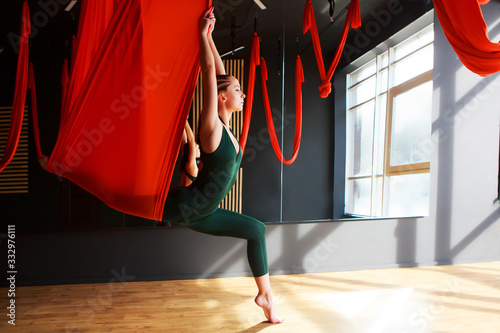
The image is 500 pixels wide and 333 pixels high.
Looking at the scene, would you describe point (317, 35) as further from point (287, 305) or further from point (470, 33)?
point (287, 305)

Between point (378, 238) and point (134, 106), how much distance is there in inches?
103

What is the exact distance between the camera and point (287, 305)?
90.4 inches

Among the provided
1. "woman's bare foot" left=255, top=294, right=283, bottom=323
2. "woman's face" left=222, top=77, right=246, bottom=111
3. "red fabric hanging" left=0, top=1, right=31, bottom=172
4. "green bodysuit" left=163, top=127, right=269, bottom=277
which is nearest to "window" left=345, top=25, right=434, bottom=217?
"woman's bare foot" left=255, top=294, right=283, bottom=323

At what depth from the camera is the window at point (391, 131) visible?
128 inches

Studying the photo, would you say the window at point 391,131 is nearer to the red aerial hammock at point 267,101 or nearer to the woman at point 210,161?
the red aerial hammock at point 267,101

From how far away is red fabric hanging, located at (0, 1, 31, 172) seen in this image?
2365mm

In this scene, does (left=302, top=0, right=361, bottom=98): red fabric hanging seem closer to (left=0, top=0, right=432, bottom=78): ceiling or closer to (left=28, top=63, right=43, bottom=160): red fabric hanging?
(left=0, top=0, right=432, bottom=78): ceiling

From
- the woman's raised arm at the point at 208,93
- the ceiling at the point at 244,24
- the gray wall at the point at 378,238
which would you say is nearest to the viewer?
the woman's raised arm at the point at 208,93

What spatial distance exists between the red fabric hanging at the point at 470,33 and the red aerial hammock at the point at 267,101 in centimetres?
128

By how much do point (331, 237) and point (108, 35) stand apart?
2463mm

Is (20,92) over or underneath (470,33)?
underneath

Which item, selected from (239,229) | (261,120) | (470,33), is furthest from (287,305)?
(470,33)

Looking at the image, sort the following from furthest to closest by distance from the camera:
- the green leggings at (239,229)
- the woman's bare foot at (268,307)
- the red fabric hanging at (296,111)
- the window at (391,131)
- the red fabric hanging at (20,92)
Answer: the window at (391,131) → the red fabric hanging at (296,111) → the red fabric hanging at (20,92) → the woman's bare foot at (268,307) → the green leggings at (239,229)

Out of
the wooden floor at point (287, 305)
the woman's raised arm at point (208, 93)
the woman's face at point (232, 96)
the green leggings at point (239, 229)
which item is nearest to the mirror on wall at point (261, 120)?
the wooden floor at point (287, 305)
